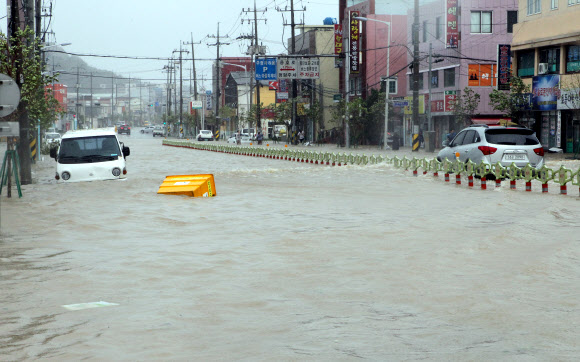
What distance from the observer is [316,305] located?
26.0ft

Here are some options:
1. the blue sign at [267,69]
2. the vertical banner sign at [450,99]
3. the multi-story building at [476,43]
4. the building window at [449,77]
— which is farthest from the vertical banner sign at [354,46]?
the vertical banner sign at [450,99]

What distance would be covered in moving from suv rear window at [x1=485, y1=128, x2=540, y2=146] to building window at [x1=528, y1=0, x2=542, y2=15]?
81.6 feet

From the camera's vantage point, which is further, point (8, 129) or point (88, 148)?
point (88, 148)

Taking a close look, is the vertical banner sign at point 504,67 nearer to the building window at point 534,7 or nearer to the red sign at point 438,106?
the building window at point 534,7

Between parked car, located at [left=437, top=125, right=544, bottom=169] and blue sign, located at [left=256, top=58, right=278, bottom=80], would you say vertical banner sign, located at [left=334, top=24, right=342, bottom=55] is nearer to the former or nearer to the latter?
blue sign, located at [left=256, top=58, right=278, bottom=80]

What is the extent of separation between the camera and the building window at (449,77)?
183 ft

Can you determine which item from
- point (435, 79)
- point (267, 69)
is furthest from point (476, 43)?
point (267, 69)

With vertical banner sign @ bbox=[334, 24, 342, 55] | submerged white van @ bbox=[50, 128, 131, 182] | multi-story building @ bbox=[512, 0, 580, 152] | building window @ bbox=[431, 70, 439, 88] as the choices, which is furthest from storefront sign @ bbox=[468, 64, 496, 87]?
submerged white van @ bbox=[50, 128, 131, 182]

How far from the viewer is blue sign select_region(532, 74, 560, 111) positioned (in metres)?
42.3

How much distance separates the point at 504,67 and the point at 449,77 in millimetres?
9584

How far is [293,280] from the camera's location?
9.38m

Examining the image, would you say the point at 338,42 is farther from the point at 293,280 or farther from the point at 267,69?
the point at 293,280

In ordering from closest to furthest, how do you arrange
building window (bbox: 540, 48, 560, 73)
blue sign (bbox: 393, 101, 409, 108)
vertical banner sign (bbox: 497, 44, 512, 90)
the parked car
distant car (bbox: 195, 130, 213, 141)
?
the parked car, building window (bbox: 540, 48, 560, 73), vertical banner sign (bbox: 497, 44, 512, 90), blue sign (bbox: 393, 101, 409, 108), distant car (bbox: 195, 130, 213, 141)

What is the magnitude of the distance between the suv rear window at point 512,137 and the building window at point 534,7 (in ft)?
81.6
